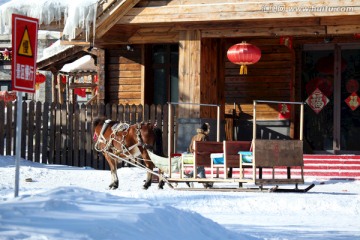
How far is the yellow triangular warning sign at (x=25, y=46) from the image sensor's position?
38.6 feet

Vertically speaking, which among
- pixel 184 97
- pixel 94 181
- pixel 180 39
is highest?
pixel 180 39

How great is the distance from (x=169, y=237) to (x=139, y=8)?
14.5 meters

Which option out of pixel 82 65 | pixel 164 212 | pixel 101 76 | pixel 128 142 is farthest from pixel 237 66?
pixel 164 212

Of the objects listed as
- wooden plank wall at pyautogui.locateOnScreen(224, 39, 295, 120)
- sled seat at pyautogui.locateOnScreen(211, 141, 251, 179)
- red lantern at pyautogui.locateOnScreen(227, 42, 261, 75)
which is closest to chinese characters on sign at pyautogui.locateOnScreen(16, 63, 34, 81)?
sled seat at pyautogui.locateOnScreen(211, 141, 251, 179)

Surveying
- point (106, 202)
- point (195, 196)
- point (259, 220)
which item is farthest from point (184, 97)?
point (106, 202)

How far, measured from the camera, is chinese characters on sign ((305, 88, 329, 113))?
26.3 meters

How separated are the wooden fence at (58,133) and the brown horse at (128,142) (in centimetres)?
553

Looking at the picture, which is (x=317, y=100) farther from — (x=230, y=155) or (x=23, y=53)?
(x=23, y=53)

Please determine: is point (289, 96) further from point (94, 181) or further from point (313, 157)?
point (94, 181)

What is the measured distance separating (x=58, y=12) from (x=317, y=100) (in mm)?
7758

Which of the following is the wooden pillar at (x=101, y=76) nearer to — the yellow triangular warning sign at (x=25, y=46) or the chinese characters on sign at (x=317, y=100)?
the chinese characters on sign at (x=317, y=100)

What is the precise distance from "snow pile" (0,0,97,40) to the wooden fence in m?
2.96

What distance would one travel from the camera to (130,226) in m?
9.10

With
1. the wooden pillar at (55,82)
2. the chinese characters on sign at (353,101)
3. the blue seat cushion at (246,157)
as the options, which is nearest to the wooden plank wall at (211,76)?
the chinese characters on sign at (353,101)
